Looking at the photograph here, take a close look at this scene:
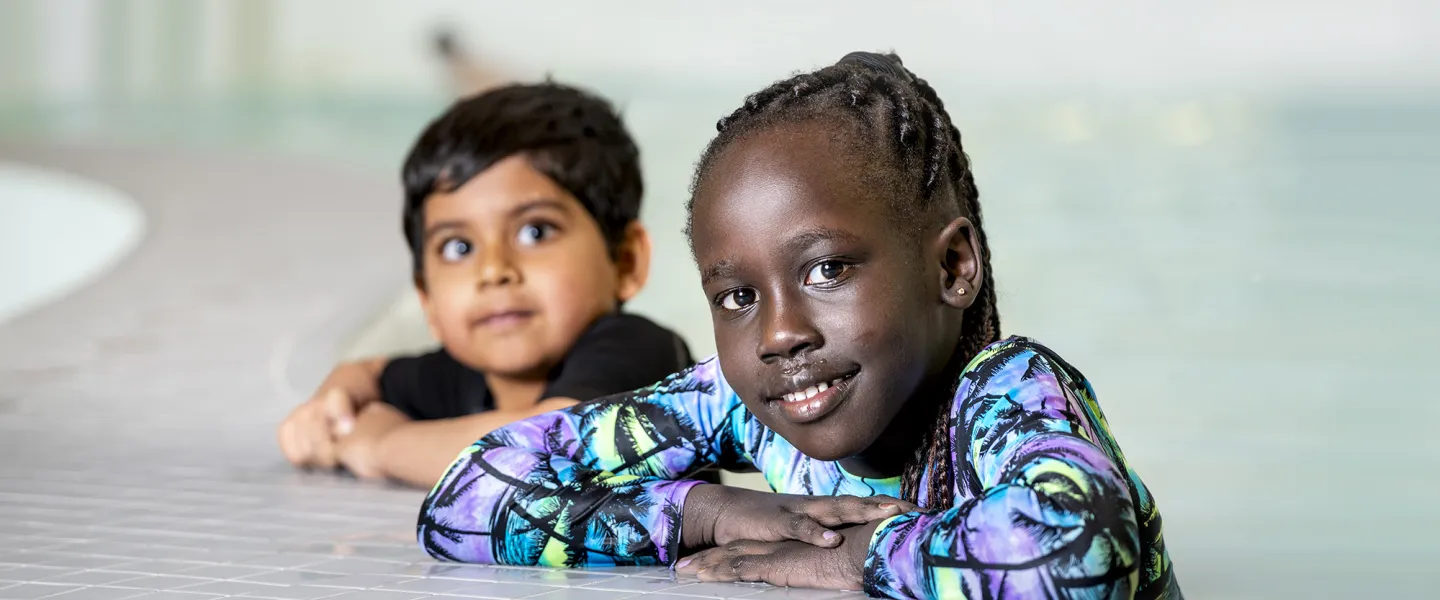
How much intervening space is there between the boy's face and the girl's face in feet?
3.36

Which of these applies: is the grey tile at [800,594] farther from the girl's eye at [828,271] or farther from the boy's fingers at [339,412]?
the boy's fingers at [339,412]

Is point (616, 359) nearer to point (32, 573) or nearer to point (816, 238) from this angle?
point (32, 573)

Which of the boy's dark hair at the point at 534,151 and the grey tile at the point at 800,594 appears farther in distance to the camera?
the boy's dark hair at the point at 534,151

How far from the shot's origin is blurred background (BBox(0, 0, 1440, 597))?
2973 mm

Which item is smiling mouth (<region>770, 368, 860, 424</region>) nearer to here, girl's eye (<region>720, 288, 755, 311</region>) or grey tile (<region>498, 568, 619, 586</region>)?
girl's eye (<region>720, 288, 755, 311</region>)

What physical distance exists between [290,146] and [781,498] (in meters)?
8.28

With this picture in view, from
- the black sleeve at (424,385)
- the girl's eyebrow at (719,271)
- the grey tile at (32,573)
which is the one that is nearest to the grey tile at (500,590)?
the girl's eyebrow at (719,271)

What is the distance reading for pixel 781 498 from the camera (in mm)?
1456

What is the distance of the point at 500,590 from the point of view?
1460mm

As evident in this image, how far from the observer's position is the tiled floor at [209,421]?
1545 millimetres

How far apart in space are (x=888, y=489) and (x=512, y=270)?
1030 mm

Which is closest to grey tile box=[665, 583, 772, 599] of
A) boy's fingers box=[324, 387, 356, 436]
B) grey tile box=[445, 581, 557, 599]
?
grey tile box=[445, 581, 557, 599]

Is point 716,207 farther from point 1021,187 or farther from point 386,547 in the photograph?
point 1021,187

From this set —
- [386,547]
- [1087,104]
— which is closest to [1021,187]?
[1087,104]
